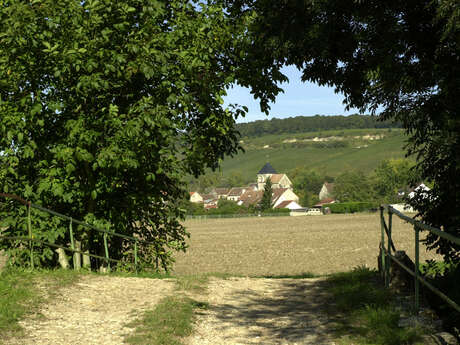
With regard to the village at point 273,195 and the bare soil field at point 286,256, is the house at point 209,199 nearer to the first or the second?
the village at point 273,195

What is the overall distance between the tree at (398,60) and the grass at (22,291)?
5.79 meters

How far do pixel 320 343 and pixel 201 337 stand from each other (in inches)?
55.6

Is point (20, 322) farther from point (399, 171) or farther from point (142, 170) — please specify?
point (399, 171)

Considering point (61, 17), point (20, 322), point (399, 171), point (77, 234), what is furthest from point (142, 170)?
point (399, 171)

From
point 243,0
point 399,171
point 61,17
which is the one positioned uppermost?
point 243,0

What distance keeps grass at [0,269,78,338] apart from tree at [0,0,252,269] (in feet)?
3.77

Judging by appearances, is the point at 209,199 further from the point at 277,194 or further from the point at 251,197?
the point at 277,194

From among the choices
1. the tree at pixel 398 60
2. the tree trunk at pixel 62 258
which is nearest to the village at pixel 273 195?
the tree at pixel 398 60

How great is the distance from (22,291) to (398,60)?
7.14 metres

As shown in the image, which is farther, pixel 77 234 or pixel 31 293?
pixel 77 234

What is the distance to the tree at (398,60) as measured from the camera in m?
8.61

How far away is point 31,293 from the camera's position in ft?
24.4

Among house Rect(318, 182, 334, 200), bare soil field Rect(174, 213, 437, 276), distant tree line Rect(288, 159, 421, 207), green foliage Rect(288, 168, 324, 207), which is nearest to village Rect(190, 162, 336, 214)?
house Rect(318, 182, 334, 200)

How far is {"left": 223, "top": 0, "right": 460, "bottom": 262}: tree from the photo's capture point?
861cm
